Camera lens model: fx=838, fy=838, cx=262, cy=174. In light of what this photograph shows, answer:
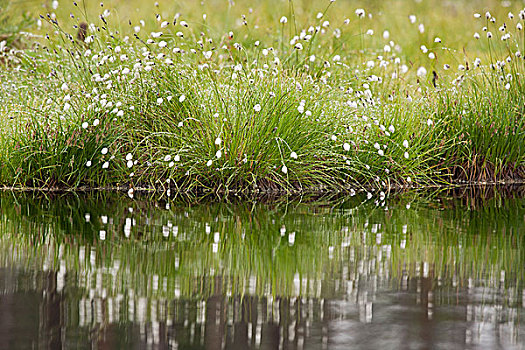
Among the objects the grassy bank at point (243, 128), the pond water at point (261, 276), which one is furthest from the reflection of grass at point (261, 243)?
the grassy bank at point (243, 128)

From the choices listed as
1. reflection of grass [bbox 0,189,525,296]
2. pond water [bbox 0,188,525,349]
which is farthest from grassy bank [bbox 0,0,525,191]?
pond water [bbox 0,188,525,349]

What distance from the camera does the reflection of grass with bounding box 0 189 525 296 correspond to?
196 inches

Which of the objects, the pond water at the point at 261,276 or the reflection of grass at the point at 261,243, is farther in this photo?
the reflection of grass at the point at 261,243

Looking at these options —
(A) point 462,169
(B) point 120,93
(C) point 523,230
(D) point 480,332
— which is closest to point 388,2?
(A) point 462,169

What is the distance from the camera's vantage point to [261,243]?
19.7 ft

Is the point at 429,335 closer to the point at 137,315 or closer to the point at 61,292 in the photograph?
the point at 137,315

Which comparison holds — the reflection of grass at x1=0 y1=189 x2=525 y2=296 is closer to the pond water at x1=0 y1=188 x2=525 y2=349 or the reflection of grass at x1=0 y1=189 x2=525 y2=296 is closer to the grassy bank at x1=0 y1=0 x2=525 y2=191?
the pond water at x1=0 y1=188 x2=525 y2=349

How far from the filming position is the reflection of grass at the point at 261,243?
16.3 ft

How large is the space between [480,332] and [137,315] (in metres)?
1.65

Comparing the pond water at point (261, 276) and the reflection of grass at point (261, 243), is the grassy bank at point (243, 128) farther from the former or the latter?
the pond water at point (261, 276)

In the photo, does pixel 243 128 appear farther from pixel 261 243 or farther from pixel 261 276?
pixel 261 276

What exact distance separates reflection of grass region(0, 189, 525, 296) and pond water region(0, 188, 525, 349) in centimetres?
1

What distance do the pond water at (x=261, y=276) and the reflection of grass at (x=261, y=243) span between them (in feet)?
0.04

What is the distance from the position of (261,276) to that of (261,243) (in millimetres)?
1041
